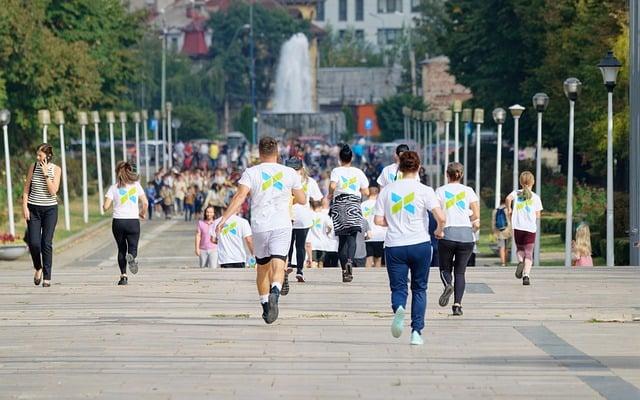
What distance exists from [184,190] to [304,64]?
3833 inches

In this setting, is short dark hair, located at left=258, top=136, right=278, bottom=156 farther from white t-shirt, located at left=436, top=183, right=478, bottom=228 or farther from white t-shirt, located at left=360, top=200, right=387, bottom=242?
white t-shirt, located at left=360, top=200, right=387, bottom=242

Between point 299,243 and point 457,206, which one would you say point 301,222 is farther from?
point 457,206

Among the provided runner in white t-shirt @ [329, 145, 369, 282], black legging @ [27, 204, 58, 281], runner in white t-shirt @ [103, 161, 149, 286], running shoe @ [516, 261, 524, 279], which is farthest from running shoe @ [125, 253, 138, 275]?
running shoe @ [516, 261, 524, 279]

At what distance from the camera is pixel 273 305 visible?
54.9 ft

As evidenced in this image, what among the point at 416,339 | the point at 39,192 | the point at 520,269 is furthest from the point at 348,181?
the point at 416,339

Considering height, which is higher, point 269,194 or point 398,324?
point 269,194

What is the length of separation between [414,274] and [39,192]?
7536mm

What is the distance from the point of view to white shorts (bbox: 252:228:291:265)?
16.6m

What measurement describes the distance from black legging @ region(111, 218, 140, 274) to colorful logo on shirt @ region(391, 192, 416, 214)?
23.7 ft

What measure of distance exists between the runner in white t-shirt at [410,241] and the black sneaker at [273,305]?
1.58 metres

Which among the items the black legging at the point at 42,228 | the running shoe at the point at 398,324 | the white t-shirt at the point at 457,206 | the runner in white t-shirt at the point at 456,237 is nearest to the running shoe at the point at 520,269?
the runner in white t-shirt at the point at 456,237

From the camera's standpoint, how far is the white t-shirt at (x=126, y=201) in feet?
72.1

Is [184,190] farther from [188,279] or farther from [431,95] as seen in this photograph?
[431,95]

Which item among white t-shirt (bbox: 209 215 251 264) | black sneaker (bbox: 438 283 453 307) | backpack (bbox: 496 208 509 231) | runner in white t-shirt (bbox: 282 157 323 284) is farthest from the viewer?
backpack (bbox: 496 208 509 231)
